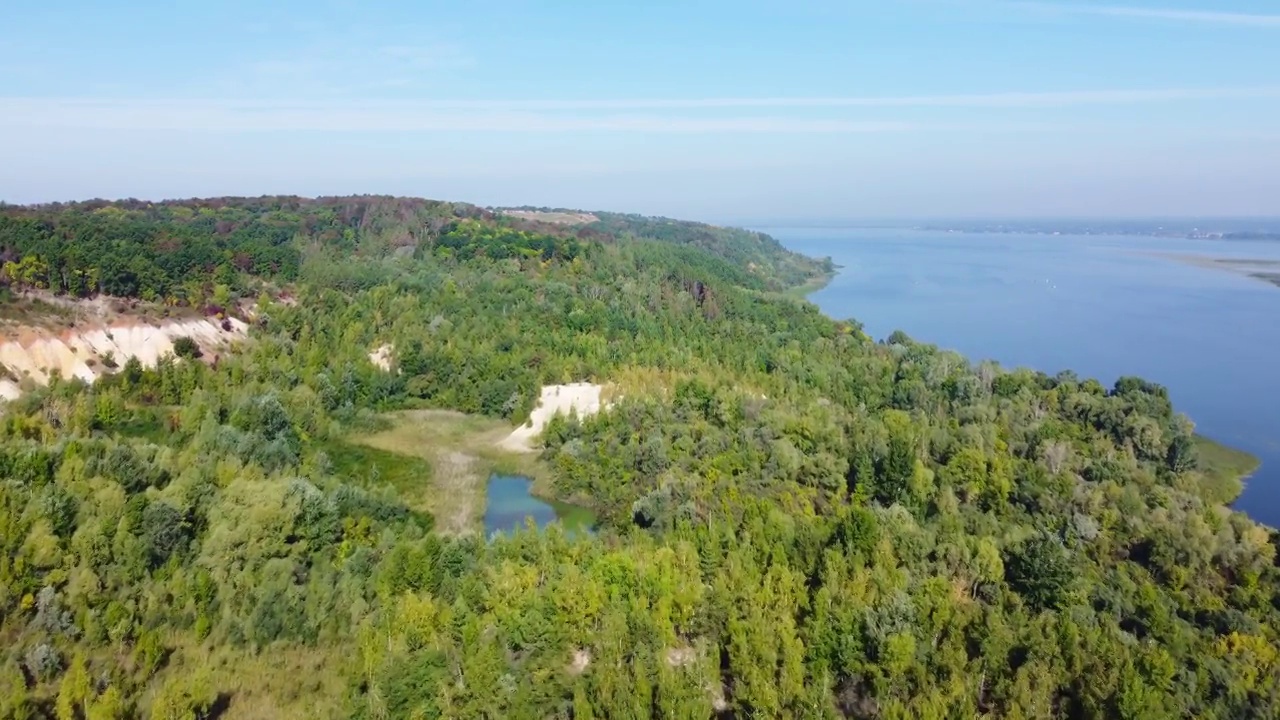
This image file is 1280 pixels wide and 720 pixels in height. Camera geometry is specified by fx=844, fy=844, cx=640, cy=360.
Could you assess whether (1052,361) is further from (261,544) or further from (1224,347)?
(261,544)

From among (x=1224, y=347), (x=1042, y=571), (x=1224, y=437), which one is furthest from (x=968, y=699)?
(x=1224, y=347)

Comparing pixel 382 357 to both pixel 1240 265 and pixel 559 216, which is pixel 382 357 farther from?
pixel 1240 265

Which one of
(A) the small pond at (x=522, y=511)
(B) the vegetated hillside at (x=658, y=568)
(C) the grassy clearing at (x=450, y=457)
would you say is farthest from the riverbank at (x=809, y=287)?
(A) the small pond at (x=522, y=511)

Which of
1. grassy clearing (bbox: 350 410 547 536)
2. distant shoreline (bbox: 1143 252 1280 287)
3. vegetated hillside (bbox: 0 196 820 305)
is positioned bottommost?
grassy clearing (bbox: 350 410 547 536)

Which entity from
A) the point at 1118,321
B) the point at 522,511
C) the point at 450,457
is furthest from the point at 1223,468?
the point at 1118,321

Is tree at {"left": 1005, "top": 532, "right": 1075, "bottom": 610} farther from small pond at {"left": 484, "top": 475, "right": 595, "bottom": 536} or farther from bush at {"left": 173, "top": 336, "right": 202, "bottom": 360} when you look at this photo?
bush at {"left": 173, "top": 336, "right": 202, "bottom": 360}

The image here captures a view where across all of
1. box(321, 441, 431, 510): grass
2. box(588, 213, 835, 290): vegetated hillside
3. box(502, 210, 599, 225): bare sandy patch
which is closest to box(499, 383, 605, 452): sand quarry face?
box(321, 441, 431, 510): grass
